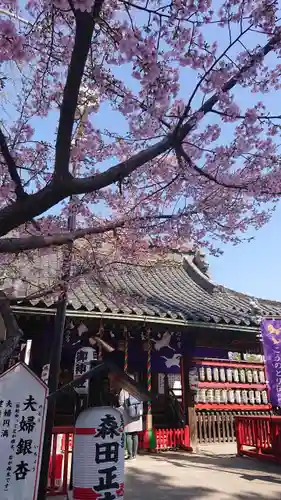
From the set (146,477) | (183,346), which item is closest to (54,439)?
(146,477)

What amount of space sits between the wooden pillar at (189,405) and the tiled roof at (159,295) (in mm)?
1639

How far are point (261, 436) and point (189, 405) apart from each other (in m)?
2.20

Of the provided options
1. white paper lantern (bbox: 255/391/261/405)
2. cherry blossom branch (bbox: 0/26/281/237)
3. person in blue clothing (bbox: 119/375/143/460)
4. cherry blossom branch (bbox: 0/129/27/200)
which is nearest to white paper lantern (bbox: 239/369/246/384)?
white paper lantern (bbox: 255/391/261/405)

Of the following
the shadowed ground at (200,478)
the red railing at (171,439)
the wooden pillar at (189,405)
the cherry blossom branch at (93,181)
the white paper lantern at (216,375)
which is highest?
the cherry blossom branch at (93,181)

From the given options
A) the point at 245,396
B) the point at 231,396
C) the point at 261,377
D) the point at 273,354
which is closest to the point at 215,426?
the point at 231,396

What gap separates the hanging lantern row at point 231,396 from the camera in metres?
11.0

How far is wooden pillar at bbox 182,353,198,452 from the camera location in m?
10.2

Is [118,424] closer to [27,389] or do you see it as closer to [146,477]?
[27,389]

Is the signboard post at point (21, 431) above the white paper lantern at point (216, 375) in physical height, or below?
below

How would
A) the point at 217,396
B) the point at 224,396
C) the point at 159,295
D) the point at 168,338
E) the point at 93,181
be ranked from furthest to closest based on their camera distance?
the point at 159,295
the point at 224,396
the point at 217,396
the point at 168,338
the point at 93,181

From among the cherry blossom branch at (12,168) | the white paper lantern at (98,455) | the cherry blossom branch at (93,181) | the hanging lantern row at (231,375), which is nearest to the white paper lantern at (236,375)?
the hanging lantern row at (231,375)

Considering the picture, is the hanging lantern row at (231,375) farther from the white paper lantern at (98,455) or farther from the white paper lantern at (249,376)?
the white paper lantern at (98,455)

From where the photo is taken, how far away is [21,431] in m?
4.18

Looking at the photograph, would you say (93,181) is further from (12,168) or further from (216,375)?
(216,375)
